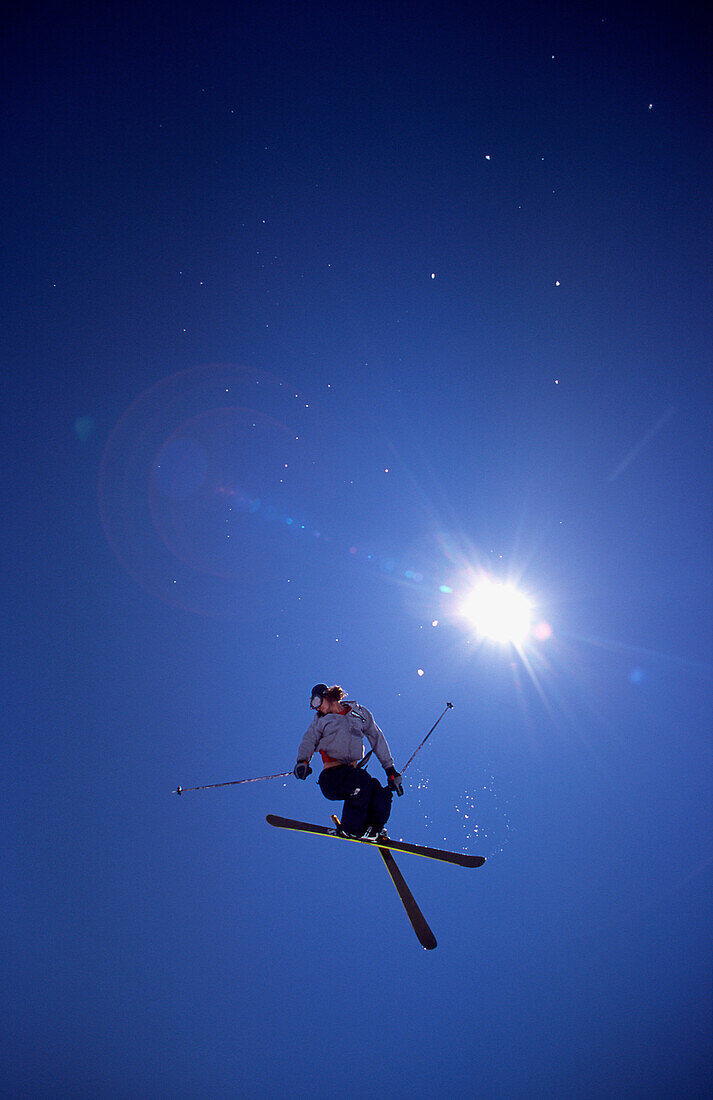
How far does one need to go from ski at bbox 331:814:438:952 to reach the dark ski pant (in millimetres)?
341

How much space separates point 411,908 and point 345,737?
6.88 ft

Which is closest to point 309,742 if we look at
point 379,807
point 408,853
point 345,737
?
point 345,737

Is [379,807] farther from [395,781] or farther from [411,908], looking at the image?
[411,908]

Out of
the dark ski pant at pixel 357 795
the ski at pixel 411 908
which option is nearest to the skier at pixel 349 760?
the dark ski pant at pixel 357 795

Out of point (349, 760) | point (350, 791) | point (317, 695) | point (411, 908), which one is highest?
point (317, 695)

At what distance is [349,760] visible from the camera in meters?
5.77

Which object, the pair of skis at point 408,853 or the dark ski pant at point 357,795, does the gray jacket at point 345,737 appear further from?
the pair of skis at point 408,853

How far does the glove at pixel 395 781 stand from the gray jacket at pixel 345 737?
81mm

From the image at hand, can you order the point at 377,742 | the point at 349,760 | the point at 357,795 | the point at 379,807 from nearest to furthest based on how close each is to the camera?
the point at 357,795, the point at 379,807, the point at 349,760, the point at 377,742

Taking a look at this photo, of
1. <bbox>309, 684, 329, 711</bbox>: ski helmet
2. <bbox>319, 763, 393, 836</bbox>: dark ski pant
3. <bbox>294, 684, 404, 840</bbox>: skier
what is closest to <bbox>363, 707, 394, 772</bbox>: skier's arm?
<bbox>294, 684, 404, 840</bbox>: skier

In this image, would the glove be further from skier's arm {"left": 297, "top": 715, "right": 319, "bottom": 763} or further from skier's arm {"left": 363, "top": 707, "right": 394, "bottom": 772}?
skier's arm {"left": 297, "top": 715, "right": 319, "bottom": 763}

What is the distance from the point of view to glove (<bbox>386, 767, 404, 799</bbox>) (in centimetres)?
571

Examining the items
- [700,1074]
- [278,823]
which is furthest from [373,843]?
[700,1074]

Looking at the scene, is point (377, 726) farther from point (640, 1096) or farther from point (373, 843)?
point (640, 1096)
